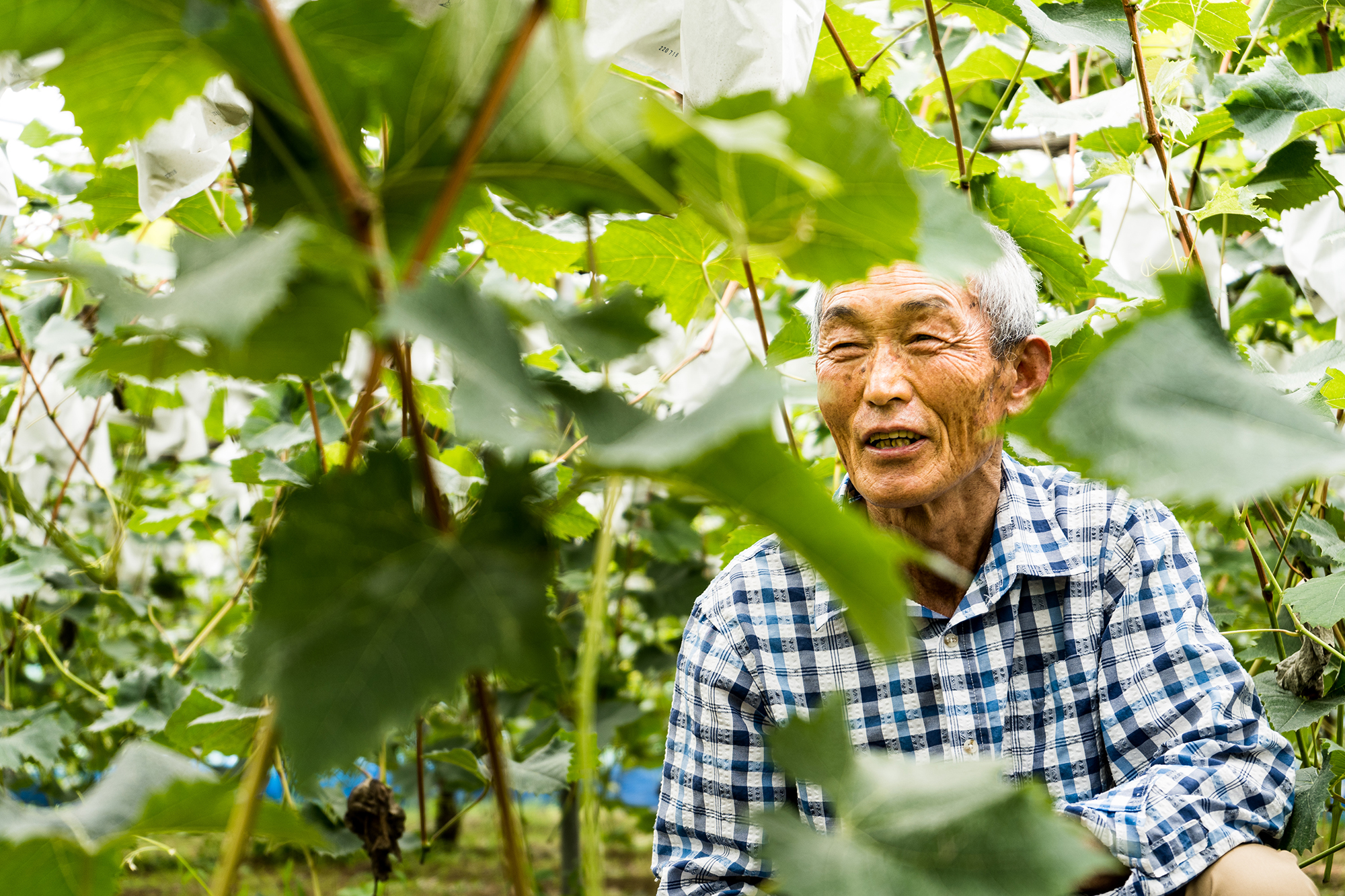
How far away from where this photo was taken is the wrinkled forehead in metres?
1.39

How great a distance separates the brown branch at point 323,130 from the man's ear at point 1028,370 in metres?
1.31

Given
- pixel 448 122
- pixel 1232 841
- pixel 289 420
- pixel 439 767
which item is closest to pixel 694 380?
pixel 289 420

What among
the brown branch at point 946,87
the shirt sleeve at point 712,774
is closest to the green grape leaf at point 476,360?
the brown branch at point 946,87

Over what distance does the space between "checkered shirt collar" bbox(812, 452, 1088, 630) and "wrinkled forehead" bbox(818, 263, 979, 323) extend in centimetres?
36

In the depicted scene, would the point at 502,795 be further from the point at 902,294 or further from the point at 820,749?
the point at 902,294

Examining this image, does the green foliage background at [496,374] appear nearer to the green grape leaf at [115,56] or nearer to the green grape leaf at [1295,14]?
the green grape leaf at [115,56]

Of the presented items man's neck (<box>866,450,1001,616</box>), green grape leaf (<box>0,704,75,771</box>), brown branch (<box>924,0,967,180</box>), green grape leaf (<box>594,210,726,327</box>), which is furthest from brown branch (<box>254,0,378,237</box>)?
green grape leaf (<box>0,704,75,771</box>)

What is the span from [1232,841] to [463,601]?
1.22 m

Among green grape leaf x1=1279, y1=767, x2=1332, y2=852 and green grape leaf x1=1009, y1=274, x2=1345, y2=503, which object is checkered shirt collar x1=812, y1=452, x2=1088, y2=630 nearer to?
green grape leaf x1=1279, y1=767, x2=1332, y2=852

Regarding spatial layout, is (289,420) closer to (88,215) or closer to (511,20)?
(88,215)

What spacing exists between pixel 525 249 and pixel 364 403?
0.82 metres

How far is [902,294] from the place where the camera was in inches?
55.1

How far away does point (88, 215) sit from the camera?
239 centimetres

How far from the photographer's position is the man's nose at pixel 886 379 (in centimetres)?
139
